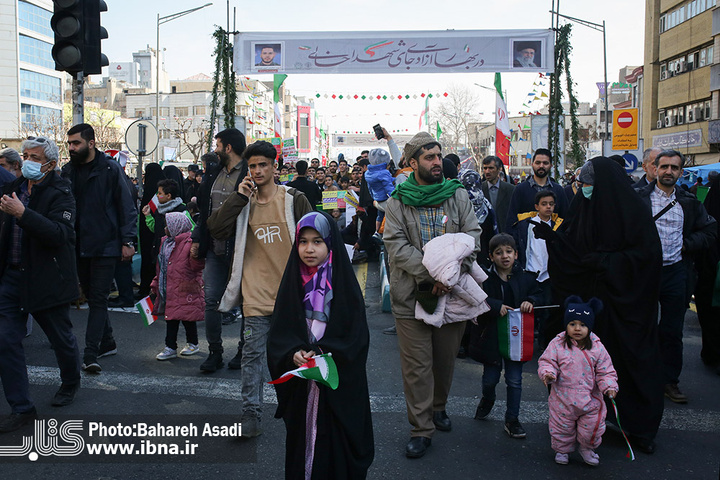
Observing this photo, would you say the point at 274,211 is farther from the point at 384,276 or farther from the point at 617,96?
the point at 617,96

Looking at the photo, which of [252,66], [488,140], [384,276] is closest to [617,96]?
[488,140]

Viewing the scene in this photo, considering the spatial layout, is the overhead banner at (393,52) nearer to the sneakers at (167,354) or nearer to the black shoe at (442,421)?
the sneakers at (167,354)

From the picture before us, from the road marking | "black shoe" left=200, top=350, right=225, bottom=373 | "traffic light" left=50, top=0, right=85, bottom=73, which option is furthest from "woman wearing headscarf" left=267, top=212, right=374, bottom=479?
"traffic light" left=50, top=0, right=85, bottom=73

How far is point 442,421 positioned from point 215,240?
8.59 ft

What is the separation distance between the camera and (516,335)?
4918 mm

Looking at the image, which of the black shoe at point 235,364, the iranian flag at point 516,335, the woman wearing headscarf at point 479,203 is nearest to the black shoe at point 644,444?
the iranian flag at point 516,335

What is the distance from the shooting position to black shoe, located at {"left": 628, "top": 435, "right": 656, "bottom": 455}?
4.53m

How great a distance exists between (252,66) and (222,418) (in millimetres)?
13888

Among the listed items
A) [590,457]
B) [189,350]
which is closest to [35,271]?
[189,350]

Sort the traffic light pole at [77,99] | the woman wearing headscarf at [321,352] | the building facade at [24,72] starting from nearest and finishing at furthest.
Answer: the woman wearing headscarf at [321,352] < the traffic light pole at [77,99] < the building facade at [24,72]

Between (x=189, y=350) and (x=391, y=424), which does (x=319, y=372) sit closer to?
(x=391, y=424)

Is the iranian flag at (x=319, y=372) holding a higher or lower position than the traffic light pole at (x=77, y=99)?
lower

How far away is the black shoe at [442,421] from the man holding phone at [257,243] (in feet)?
4.32

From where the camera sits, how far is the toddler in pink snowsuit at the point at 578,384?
170 inches
